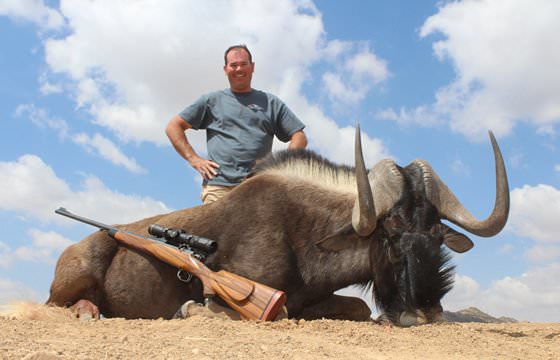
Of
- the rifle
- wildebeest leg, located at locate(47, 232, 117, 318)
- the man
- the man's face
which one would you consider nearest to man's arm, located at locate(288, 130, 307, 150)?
the man

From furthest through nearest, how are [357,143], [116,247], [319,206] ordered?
[116,247], [319,206], [357,143]

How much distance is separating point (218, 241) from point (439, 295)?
2.35 meters

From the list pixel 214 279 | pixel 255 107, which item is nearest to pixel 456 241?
pixel 214 279

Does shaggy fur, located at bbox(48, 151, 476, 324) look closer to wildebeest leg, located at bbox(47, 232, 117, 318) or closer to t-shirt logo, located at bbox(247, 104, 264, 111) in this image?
wildebeest leg, located at bbox(47, 232, 117, 318)

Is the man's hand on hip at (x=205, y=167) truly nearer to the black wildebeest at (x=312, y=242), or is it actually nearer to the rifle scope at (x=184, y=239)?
the black wildebeest at (x=312, y=242)

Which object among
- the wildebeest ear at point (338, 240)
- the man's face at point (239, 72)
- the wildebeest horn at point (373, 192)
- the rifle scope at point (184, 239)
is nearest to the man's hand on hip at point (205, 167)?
the man's face at point (239, 72)

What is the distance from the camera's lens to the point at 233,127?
25.7 feet

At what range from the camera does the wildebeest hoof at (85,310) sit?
21.0 ft

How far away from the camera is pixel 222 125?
7.86 m

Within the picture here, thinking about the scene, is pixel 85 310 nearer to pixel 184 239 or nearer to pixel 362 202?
pixel 184 239

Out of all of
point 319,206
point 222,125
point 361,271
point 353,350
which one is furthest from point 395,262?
point 222,125

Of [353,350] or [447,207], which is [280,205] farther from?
[353,350]

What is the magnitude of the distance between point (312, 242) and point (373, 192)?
859 mm

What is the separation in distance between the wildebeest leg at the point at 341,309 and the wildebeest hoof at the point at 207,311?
3.88 ft
